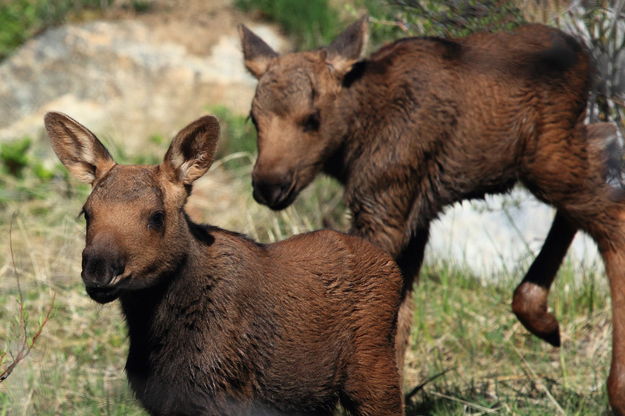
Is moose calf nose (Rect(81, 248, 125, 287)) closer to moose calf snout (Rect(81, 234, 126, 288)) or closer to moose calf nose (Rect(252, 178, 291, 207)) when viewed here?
moose calf snout (Rect(81, 234, 126, 288))

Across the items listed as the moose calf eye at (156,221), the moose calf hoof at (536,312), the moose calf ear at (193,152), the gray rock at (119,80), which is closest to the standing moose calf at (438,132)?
the moose calf hoof at (536,312)

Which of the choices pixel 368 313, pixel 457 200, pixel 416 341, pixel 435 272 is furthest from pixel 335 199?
pixel 368 313

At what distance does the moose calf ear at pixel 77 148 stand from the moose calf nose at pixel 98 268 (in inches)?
31.0

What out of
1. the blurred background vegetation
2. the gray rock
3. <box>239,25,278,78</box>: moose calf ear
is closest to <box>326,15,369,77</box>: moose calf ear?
<box>239,25,278,78</box>: moose calf ear

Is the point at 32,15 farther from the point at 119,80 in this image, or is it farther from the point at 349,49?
the point at 349,49

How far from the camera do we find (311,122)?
6.27m

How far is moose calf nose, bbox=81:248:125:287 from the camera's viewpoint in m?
4.19

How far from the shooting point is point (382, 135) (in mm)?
6180

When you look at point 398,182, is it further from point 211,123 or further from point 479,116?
point 211,123

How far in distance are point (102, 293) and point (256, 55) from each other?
2.76m

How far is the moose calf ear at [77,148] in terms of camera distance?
4984mm

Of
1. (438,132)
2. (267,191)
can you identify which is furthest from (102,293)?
(438,132)

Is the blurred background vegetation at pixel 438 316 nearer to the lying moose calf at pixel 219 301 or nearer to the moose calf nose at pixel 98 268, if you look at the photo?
the lying moose calf at pixel 219 301

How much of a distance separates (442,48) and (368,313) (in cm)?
188
